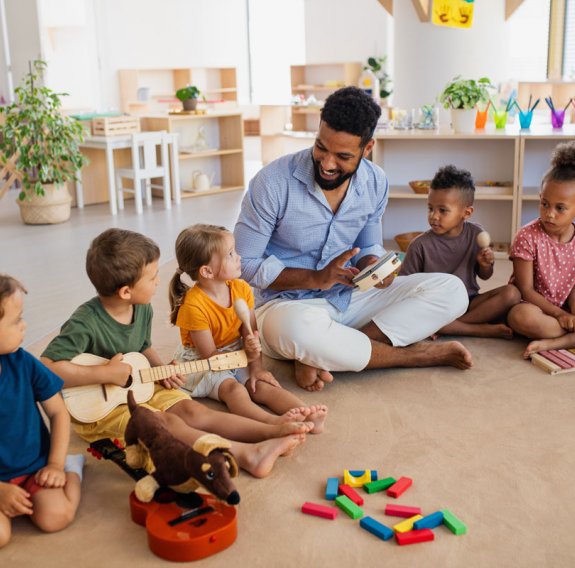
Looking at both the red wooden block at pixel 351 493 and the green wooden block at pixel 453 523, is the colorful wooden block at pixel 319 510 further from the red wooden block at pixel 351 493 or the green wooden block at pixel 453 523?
the green wooden block at pixel 453 523

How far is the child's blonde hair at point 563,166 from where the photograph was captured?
249cm

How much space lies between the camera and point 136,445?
65.2 inches

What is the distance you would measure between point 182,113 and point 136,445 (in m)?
4.82

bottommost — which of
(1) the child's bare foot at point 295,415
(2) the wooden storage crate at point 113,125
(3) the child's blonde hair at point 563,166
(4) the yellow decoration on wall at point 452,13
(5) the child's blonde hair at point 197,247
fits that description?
(1) the child's bare foot at point 295,415

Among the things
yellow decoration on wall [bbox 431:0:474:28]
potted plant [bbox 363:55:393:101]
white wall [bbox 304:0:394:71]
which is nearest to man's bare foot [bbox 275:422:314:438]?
yellow decoration on wall [bbox 431:0:474:28]

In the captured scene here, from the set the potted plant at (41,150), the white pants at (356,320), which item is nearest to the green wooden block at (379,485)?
the white pants at (356,320)

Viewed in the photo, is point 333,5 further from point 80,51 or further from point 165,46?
point 80,51

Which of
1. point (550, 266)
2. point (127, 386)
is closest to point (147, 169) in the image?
point (550, 266)

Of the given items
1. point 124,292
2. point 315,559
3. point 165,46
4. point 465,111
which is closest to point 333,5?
point 165,46

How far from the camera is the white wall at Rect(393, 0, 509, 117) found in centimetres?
441

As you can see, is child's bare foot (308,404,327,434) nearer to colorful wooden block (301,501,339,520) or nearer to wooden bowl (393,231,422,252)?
colorful wooden block (301,501,339,520)

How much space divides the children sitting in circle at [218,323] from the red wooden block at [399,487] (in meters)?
0.31

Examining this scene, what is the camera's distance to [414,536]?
1.51 meters

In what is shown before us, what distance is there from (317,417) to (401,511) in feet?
1.36
